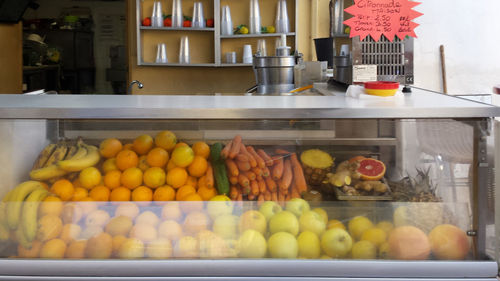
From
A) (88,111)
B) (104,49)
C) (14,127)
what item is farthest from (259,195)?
(104,49)

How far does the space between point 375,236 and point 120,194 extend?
801 mm

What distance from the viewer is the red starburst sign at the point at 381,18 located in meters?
2.05

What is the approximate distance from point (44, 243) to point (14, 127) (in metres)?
0.37

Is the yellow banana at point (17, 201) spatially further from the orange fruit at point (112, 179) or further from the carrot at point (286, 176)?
the carrot at point (286, 176)

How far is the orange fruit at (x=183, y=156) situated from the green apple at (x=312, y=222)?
0.40m

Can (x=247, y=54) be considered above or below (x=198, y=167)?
above

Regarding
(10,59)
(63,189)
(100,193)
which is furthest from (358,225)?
(10,59)

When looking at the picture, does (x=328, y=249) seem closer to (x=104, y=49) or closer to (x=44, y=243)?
(x=44, y=243)

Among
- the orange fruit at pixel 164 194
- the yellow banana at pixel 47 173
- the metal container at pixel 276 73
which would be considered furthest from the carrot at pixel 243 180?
the metal container at pixel 276 73

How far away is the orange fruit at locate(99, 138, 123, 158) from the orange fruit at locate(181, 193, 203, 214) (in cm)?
27

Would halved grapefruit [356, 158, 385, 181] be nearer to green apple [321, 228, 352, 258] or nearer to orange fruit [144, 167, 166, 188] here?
green apple [321, 228, 352, 258]

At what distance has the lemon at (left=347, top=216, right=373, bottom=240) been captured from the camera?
1.67 m

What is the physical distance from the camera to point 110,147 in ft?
5.60

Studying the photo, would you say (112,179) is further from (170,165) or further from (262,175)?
(262,175)
